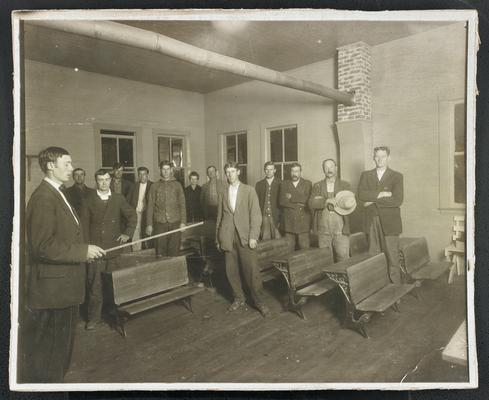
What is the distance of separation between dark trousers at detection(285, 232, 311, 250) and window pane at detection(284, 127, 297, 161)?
1.01m

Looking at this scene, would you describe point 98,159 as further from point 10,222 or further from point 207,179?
point 207,179

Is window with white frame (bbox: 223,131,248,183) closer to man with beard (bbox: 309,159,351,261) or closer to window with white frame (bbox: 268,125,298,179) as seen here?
window with white frame (bbox: 268,125,298,179)

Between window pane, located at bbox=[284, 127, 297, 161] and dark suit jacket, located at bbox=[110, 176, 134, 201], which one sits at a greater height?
window pane, located at bbox=[284, 127, 297, 161]

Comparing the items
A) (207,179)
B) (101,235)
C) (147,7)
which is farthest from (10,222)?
(207,179)

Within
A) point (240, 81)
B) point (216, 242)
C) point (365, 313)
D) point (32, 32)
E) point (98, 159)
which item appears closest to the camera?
point (32, 32)

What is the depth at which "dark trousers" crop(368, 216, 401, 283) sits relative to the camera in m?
3.17

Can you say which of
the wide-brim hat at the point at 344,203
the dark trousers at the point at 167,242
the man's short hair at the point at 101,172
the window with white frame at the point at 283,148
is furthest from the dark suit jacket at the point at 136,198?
the wide-brim hat at the point at 344,203

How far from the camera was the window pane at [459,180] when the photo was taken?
2357 mm

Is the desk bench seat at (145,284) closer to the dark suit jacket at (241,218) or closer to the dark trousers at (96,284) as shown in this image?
the dark trousers at (96,284)

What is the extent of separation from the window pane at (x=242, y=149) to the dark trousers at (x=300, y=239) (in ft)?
5.04

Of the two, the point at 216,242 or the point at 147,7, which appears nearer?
the point at 147,7

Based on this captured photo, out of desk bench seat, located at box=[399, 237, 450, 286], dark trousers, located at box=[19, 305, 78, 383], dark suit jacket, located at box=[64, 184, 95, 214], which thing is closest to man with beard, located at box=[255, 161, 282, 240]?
desk bench seat, located at box=[399, 237, 450, 286]

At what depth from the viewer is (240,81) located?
4332 mm

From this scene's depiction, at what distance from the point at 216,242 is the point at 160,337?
44.6 inches
